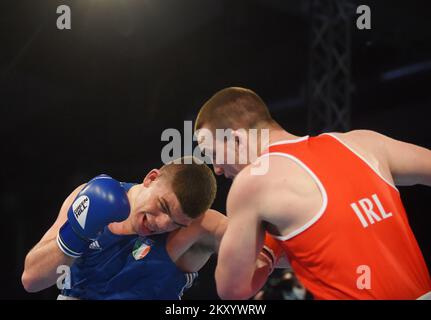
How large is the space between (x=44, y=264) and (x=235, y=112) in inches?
36.5

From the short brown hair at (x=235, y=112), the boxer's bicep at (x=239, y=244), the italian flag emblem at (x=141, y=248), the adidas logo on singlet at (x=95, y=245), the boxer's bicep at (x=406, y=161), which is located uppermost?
the short brown hair at (x=235, y=112)

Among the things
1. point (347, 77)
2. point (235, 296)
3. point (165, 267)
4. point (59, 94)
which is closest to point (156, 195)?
point (165, 267)

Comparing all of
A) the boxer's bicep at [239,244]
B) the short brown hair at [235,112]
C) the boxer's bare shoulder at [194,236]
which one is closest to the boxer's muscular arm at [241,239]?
the boxer's bicep at [239,244]

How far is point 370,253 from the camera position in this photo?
162cm

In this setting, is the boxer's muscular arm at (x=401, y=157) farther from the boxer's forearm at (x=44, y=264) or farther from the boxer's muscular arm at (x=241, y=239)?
the boxer's forearm at (x=44, y=264)

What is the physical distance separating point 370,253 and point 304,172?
0.31 m

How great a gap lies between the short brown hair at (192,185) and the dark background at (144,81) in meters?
4.28

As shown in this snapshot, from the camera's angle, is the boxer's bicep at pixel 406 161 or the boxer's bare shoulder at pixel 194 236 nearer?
the boxer's bicep at pixel 406 161

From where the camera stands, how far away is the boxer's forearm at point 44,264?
6.88ft

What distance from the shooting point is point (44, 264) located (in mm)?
2098

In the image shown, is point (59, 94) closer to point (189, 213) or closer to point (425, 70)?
point (425, 70)

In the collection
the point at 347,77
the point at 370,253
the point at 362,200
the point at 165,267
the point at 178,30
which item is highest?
the point at 178,30

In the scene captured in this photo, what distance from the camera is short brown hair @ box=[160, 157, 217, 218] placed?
87.2 inches

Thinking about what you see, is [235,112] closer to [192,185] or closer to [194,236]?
[192,185]
